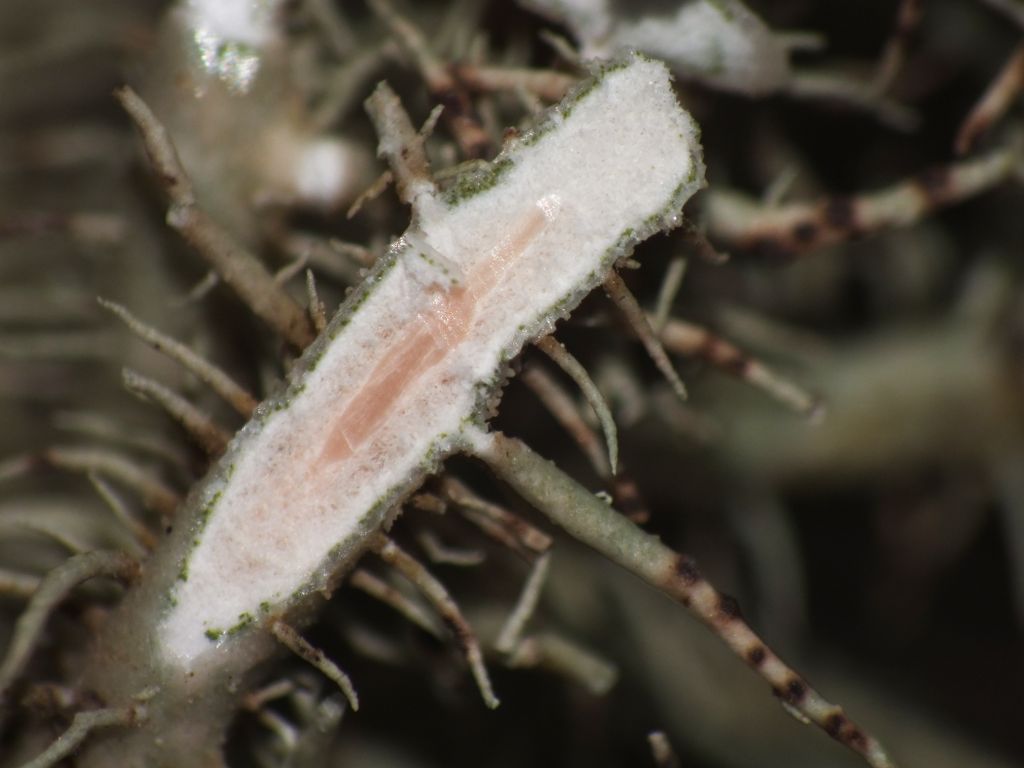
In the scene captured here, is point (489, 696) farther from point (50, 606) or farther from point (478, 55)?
point (478, 55)

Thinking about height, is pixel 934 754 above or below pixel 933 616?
below

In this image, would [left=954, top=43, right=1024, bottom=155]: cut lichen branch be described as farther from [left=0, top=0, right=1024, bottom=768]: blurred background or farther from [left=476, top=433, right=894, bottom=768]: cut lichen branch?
[left=476, top=433, right=894, bottom=768]: cut lichen branch

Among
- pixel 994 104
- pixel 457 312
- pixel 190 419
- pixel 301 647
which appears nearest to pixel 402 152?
pixel 457 312

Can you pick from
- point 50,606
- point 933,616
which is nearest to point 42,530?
point 50,606

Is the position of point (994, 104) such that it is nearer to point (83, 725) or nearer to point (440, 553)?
point (440, 553)

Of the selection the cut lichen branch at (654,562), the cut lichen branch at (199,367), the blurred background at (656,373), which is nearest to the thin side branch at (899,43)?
the blurred background at (656,373)

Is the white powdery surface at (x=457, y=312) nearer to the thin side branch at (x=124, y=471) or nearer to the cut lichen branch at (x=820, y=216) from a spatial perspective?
the thin side branch at (x=124, y=471)
